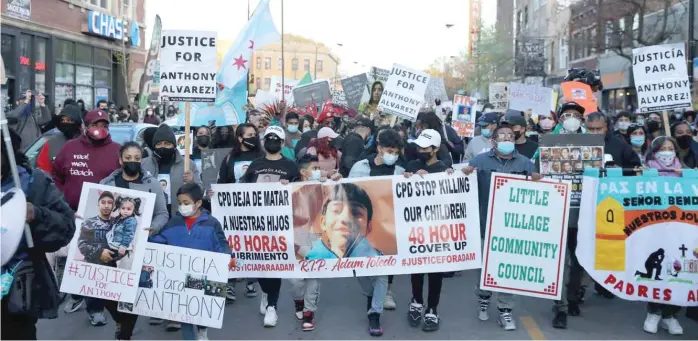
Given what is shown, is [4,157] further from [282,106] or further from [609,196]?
[282,106]

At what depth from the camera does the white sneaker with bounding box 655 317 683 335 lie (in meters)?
6.48

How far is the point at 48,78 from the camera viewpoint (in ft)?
92.2

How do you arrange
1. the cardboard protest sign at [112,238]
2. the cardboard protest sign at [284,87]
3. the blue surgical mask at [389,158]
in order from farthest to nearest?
the cardboard protest sign at [284,87], the blue surgical mask at [389,158], the cardboard protest sign at [112,238]

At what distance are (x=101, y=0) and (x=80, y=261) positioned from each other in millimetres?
30125

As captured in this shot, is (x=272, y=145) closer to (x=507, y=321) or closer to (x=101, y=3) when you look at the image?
(x=507, y=321)

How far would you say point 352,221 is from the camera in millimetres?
6879

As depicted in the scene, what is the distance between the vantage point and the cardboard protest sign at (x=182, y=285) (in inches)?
231

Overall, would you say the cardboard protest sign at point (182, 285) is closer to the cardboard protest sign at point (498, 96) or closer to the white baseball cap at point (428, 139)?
the white baseball cap at point (428, 139)

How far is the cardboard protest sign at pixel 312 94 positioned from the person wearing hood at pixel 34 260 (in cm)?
1327

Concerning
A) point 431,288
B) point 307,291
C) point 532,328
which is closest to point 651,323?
point 532,328

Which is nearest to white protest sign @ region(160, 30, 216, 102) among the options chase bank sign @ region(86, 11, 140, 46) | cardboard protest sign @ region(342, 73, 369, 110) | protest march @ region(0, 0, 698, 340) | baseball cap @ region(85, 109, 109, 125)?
protest march @ region(0, 0, 698, 340)

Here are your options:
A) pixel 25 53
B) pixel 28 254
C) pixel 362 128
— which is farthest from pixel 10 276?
pixel 25 53

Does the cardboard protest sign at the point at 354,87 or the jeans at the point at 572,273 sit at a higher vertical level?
the cardboard protest sign at the point at 354,87

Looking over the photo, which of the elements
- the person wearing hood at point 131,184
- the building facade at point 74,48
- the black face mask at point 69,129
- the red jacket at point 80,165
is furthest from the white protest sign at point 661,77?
the building facade at point 74,48
